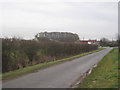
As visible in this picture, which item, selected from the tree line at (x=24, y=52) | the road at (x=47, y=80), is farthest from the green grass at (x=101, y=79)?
the tree line at (x=24, y=52)

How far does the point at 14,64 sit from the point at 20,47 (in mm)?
2681

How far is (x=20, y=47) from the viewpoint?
707 inches

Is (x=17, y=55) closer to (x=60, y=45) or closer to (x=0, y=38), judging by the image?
(x=0, y=38)

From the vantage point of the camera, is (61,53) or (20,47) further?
(61,53)

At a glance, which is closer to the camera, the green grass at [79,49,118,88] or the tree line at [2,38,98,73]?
the green grass at [79,49,118,88]

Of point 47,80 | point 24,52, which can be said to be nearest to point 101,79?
point 47,80

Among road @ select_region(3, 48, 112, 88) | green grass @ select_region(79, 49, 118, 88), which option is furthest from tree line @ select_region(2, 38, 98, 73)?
green grass @ select_region(79, 49, 118, 88)

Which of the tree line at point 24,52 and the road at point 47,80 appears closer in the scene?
the road at point 47,80

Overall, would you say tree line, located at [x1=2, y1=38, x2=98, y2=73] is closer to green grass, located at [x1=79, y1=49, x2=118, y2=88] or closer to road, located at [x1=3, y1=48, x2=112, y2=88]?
road, located at [x1=3, y1=48, x2=112, y2=88]

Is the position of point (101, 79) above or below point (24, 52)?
below

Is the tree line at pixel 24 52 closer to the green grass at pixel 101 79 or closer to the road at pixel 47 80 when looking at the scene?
the road at pixel 47 80

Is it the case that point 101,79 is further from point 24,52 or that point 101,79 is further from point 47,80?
point 24,52

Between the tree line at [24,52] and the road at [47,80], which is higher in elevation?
the tree line at [24,52]

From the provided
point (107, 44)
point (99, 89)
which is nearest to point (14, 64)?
point (99, 89)
